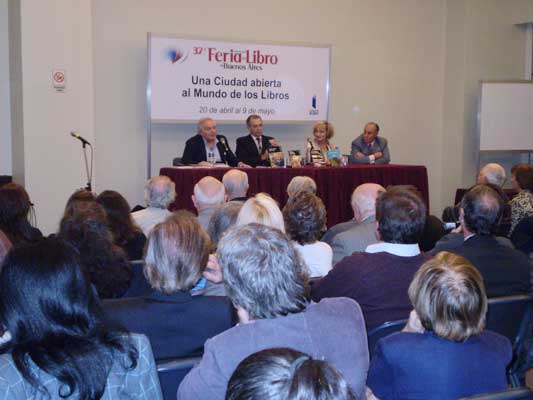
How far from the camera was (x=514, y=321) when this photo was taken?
281cm

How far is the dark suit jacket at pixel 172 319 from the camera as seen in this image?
230 centimetres

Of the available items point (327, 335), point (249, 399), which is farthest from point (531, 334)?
point (249, 399)

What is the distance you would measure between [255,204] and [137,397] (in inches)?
68.5

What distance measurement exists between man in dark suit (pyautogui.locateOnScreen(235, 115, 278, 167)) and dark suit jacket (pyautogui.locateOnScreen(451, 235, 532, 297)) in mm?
4751

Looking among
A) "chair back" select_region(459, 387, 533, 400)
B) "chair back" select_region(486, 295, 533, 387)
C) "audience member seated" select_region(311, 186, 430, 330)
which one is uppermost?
"audience member seated" select_region(311, 186, 430, 330)

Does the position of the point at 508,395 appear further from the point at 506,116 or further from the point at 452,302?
the point at 506,116

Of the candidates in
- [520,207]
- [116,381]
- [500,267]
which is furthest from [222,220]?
[520,207]

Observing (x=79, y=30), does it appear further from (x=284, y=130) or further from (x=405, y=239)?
(x=405, y=239)

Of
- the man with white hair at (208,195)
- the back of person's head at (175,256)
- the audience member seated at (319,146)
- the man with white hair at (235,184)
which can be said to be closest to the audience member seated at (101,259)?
the back of person's head at (175,256)

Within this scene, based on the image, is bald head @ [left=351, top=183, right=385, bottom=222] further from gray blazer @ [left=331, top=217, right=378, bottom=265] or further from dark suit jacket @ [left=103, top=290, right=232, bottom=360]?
dark suit jacket @ [left=103, top=290, right=232, bottom=360]

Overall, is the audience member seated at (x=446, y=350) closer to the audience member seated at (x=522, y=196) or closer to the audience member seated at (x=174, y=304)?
the audience member seated at (x=174, y=304)

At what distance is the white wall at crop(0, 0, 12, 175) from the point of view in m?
7.55

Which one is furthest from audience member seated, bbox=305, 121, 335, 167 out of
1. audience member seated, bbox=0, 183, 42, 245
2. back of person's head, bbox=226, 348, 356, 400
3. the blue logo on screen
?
back of person's head, bbox=226, 348, 356, 400

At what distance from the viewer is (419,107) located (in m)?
10.0
